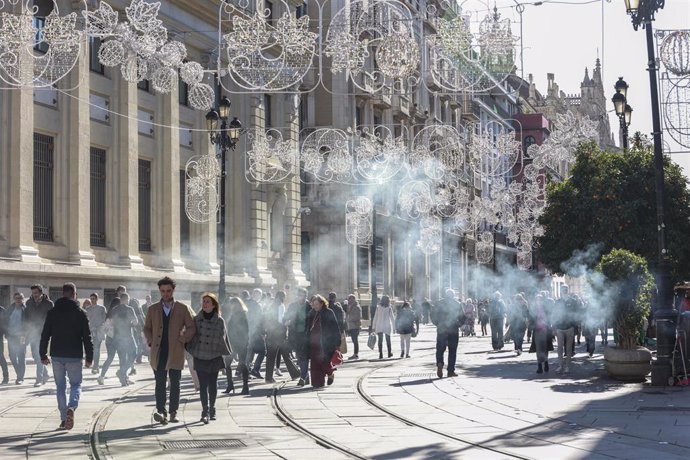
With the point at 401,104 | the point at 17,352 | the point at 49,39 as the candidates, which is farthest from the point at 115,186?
the point at 401,104

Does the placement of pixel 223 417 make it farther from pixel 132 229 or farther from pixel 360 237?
pixel 360 237

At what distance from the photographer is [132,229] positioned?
3362cm

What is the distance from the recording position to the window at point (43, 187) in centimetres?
2953

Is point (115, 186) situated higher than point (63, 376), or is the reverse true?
point (115, 186)

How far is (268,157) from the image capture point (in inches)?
1639

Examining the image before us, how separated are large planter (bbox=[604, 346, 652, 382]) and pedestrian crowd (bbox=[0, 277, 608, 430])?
1.82 metres

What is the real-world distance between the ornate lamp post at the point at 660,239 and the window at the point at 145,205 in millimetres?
18419

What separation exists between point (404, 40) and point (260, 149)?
14.5 m

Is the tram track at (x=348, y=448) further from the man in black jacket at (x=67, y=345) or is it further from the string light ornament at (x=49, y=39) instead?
the string light ornament at (x=49, y=39)

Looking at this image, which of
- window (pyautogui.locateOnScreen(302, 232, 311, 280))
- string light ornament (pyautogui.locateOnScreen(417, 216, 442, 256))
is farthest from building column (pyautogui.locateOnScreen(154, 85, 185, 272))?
string light ornament (pyautogui.locateOnScreen(417, 216, 442, 256))

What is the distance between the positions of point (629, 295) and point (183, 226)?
65.0 feet

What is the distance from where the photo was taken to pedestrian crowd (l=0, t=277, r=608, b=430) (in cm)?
1389

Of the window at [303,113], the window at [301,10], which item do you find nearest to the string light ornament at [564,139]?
the window at [301,10]

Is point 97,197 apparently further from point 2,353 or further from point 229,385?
point 229,385
